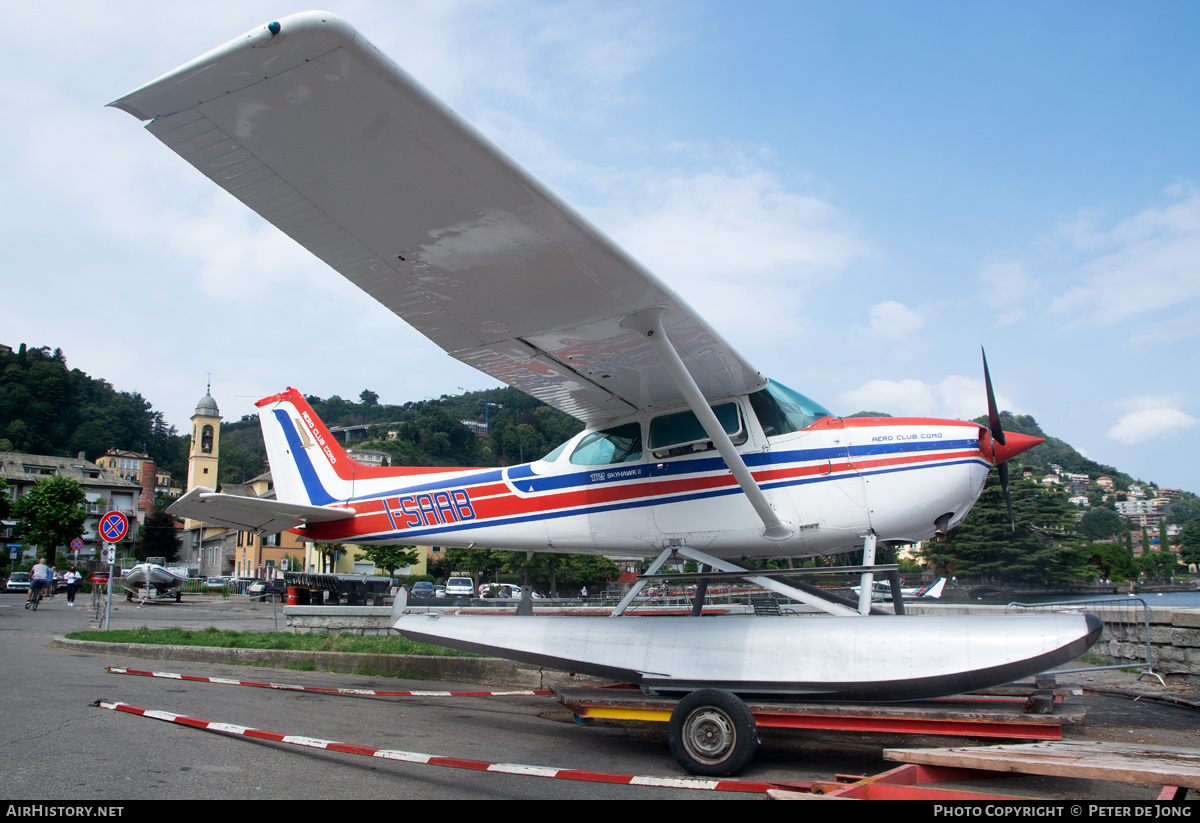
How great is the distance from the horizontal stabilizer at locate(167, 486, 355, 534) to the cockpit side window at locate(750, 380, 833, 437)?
202 inches

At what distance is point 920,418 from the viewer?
620 cm

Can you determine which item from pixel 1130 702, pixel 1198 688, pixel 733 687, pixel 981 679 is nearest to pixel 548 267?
pixel 733 687

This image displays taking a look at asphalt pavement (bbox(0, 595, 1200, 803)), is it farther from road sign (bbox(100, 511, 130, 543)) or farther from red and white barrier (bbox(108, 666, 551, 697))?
road sign (bbox(100, 511, 130, 543))

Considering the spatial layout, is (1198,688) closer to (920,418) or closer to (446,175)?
(920,418)

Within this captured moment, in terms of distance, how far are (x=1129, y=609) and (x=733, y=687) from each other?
652cm

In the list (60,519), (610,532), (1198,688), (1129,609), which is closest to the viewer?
(610,532)

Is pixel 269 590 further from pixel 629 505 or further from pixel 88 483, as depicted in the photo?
pixel 88 483

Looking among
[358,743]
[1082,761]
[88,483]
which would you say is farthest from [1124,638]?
[88,483]

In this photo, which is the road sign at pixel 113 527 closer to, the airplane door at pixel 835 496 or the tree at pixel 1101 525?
the airplane door at pixel 835 496

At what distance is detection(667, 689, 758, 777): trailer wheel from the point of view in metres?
4.62

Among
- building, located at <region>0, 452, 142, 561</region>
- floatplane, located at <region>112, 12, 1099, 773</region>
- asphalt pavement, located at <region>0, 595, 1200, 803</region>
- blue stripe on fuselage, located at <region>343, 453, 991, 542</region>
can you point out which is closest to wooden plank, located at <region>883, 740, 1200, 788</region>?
asphalt pavement, located at <region>0, 595, 1200, 803</region>

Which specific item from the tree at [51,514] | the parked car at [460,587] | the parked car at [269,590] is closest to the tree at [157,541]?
the tree at [51,514]

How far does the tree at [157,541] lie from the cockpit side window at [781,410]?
9166cm

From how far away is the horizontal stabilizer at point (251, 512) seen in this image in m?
7.77
